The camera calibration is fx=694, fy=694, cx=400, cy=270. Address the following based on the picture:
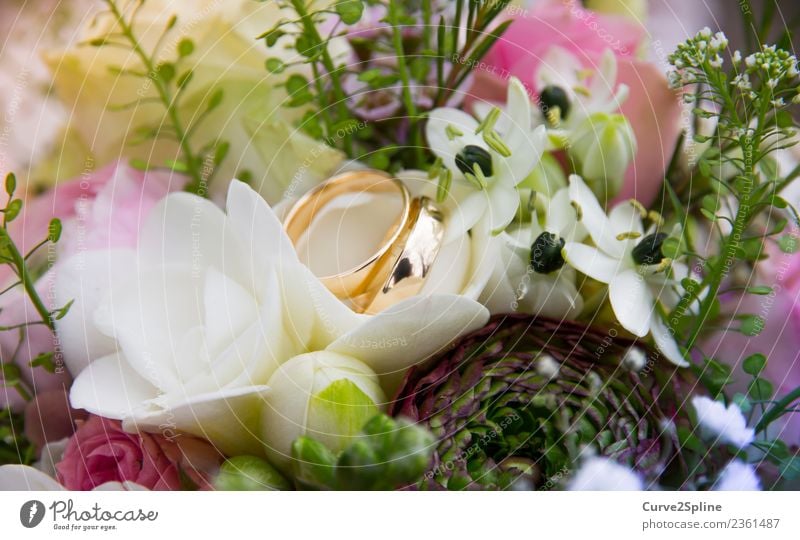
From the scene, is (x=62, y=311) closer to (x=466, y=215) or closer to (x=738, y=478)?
(x=466, y=215)

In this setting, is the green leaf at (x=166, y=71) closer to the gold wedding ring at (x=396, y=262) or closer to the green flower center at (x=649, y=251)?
the gold wedding ring at (x=396, y=262)

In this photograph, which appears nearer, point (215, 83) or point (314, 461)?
point (314, 461)

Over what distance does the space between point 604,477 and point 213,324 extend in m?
0.17

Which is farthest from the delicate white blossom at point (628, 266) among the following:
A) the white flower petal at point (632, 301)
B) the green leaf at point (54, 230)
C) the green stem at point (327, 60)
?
the green leaf at point (54, 230)

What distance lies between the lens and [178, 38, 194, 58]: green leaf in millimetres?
333

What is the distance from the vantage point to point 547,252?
27 cm

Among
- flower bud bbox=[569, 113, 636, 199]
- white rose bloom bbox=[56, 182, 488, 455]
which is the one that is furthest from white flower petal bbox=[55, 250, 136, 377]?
flower bud bbox=[569, 113, 636, 199]

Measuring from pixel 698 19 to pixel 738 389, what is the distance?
176 mm

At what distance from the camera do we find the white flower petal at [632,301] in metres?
0.28

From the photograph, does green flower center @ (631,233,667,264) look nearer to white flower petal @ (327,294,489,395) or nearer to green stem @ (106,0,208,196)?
white flower petal @ (327,294,489,395)

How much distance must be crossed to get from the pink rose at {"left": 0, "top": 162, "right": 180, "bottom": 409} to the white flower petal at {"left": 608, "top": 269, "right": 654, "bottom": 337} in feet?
0.69

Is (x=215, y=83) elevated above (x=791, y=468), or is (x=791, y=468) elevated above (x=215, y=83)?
(x=215, y=83)

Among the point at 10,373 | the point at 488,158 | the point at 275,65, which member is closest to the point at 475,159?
the point at 488,158
